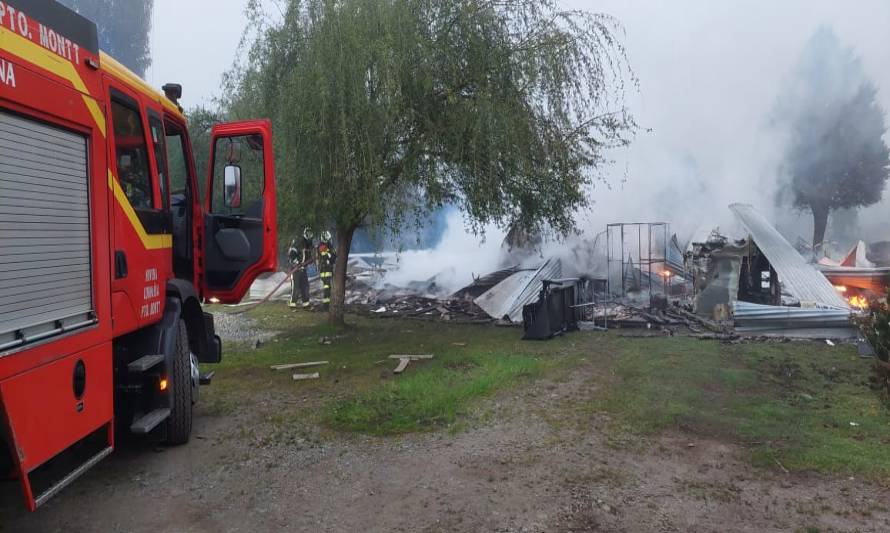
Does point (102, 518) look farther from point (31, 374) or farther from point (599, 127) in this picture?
point (599, 127)

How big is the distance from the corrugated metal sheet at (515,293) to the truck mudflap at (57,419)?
373 inches

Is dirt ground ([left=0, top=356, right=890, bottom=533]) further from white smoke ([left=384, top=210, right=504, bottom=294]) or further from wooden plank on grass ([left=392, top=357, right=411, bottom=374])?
white smoke ([left=384, top=210, right=504, bottom=294])

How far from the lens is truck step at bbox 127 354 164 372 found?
4.08 m

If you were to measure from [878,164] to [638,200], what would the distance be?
772 inches

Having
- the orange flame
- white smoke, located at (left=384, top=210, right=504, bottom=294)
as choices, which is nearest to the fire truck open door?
white smoke, located at (left=384, top=210, right=504, bottom=294)

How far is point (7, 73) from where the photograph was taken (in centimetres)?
280

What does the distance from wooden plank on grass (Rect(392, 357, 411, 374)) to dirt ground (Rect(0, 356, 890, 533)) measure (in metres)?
2.45

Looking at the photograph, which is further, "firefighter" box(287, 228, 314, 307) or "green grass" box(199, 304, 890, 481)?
"firefighter" box(287, 228, 314, 307)

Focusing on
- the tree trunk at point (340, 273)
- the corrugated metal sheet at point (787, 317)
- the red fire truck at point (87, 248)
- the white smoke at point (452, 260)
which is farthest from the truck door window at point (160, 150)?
the white smoke at point (452, 260)

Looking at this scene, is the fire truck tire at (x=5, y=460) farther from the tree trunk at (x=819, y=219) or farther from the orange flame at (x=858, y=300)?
the tree trunk at (x=819, y=219)

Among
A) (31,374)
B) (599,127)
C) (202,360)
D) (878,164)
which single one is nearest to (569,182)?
(599,127)

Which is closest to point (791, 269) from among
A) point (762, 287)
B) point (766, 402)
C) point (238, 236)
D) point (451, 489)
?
point (762, 287)

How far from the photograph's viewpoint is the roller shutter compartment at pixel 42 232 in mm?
2816

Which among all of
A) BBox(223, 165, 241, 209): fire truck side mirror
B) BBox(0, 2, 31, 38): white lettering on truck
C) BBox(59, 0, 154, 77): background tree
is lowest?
BBox(223, 165, 241, 209): fire truck side mirror
